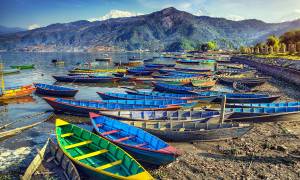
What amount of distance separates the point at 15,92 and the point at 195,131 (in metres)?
32.8

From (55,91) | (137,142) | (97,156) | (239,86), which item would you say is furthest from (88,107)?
(239,86)

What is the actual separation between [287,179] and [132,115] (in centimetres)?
1433

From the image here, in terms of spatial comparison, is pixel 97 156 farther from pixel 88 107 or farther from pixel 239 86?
pixel 239 86

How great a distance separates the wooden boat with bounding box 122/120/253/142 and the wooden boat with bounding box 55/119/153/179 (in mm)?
4583

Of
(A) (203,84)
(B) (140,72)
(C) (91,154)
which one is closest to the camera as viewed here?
(C) (91,154)

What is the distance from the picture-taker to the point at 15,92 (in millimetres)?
41344

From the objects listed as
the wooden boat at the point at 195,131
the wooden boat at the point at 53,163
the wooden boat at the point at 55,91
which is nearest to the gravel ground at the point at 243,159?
the wooden boat at the point at 195,131

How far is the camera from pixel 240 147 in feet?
65.2

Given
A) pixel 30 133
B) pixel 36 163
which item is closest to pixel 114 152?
pixel 36 163

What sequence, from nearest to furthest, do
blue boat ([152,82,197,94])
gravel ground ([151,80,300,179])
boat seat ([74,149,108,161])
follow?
1. boat seat ([74,149,108,161])
2. gravel ground ([151,80,300,179])
3. blue boat ([152,82,197,94])

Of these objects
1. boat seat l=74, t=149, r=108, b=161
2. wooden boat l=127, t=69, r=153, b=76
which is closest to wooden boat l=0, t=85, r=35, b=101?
boat seat l=74, t=149, r=108, b=161

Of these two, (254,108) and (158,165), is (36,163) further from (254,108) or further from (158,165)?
(254,108)

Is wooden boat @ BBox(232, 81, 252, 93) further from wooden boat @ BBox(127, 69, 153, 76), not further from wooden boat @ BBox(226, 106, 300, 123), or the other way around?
wooden boat @ BBox(127, 69, 153, 76)

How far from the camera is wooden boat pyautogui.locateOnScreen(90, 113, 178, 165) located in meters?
16.0
